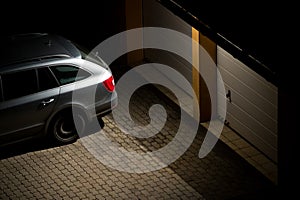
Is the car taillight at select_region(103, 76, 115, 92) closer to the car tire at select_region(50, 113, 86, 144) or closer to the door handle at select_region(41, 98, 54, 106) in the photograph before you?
the car tire at select_region(50, 113, 86, 144)

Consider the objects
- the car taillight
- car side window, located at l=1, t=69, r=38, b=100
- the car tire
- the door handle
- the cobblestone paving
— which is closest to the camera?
the cobblestone paving

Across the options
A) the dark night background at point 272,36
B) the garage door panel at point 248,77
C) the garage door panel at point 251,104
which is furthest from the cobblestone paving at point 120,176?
the garage door panel at point 248,77

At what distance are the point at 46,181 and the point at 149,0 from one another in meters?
5.57

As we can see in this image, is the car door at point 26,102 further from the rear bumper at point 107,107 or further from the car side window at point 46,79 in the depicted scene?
the rear bumper at point 107,107

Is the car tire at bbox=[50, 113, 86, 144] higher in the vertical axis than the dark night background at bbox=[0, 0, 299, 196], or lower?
lower

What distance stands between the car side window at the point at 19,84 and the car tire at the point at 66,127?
780 millimetres

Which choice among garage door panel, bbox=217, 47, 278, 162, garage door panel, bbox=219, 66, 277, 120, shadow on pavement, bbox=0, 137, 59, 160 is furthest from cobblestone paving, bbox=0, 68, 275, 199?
garage door panel, bbox=219, 66, 277, 120

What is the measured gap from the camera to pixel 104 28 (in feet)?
59.8

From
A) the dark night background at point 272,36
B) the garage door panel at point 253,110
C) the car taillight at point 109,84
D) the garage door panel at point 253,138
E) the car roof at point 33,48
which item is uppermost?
the dark night background at point 272,36

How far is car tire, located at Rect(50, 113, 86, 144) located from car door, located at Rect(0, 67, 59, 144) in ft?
0.92

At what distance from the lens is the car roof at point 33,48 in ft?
44.1

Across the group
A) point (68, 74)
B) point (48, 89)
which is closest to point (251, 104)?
point (68, 74)

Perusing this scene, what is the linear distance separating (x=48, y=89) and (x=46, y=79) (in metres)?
0.18

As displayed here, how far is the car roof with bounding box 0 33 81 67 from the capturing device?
44.1 ft
